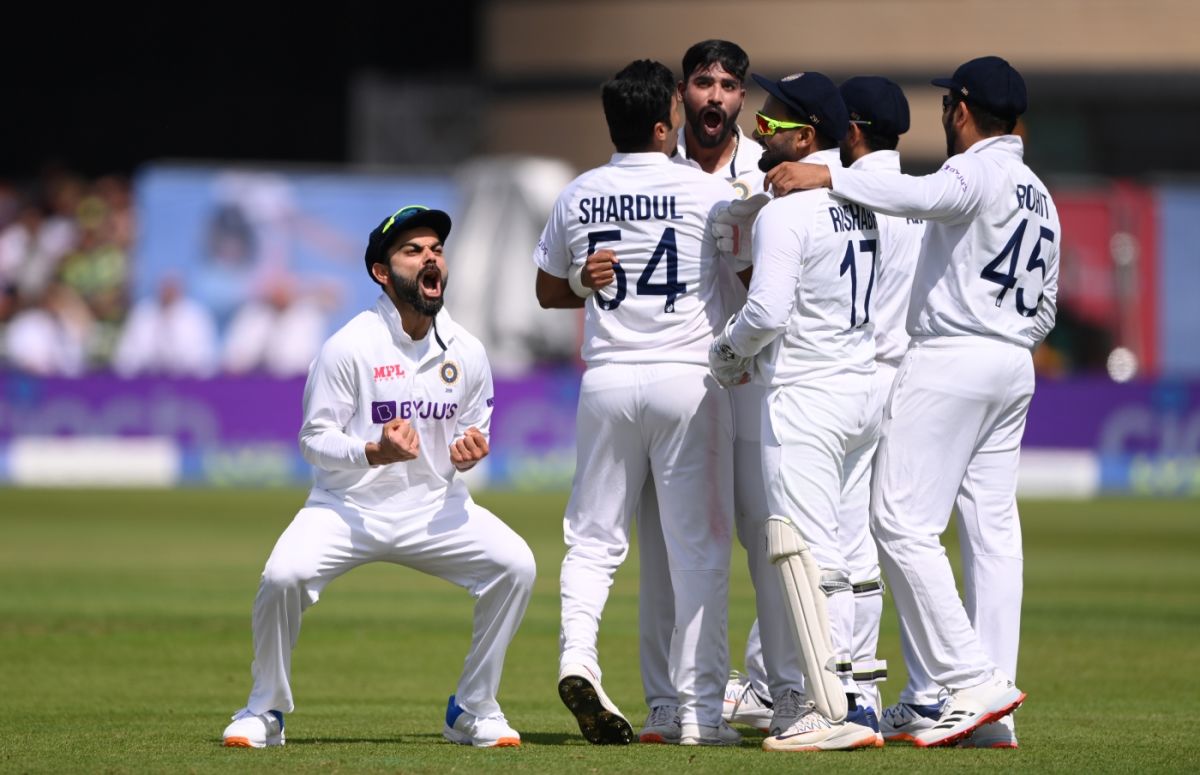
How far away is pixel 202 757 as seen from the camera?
6406 mm

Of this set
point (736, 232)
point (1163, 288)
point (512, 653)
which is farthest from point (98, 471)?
point (736, 232)

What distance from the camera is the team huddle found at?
22.1ft

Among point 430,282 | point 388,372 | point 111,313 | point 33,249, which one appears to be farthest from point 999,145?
point 33,249

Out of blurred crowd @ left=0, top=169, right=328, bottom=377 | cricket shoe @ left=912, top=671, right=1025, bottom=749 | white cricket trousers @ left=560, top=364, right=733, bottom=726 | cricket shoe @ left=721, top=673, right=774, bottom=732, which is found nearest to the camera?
cricket shoe @ left=912, top=671, right=1025, bottom=749

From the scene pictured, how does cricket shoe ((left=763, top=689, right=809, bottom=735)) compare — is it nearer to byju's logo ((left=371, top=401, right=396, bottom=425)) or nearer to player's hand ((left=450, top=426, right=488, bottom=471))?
player's hand ((left=450, top=426, right=488, bottom=471))

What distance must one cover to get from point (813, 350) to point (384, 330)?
1.64 m

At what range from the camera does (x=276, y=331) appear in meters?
25.2

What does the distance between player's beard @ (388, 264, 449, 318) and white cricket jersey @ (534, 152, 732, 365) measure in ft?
1.93

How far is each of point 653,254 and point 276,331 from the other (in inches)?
740

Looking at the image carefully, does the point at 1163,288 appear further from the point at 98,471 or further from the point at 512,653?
the point at 512,653

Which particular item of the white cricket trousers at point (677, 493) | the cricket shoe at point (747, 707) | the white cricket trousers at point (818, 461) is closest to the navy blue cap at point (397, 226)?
the white cricket trousers at point (677, 493)

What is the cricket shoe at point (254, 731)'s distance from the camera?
668 cm

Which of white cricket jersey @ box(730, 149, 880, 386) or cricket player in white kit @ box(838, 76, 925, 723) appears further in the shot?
cricket player in white kit @ box(838, 76, 925, 723)

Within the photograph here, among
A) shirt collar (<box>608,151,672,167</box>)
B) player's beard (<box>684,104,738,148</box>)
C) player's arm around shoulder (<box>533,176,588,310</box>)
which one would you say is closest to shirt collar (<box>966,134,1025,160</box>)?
player's beard (<box>684,104,738,148</box>)
